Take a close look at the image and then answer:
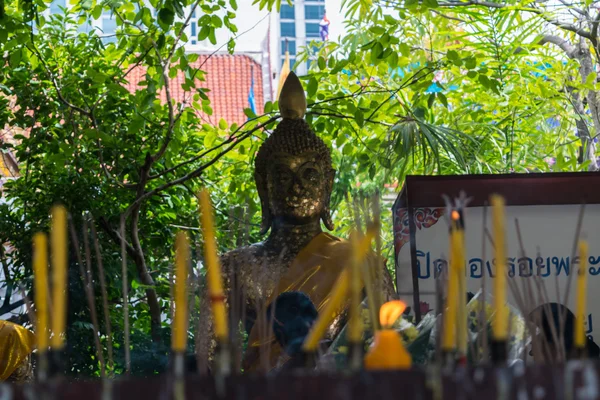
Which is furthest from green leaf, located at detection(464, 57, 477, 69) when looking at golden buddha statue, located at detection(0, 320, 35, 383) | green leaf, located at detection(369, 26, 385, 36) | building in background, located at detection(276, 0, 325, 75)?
building in background, located at detection(276, 0, 325, 75)

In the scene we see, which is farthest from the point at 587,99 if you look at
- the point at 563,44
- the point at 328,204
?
the point at 328,204

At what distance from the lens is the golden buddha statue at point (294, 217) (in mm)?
3229

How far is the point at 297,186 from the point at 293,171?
0.21 ft

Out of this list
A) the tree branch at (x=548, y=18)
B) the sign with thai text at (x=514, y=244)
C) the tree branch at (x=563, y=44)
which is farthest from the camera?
the tree branch at (x=563, y=44)

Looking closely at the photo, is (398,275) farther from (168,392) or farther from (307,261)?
(168,392)

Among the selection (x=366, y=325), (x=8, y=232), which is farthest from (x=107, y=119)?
(x=366, y=325)

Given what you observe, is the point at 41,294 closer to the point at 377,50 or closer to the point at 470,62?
the point at 377,50

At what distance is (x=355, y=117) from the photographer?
4918mm

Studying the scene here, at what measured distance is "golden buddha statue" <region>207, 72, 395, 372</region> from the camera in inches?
127

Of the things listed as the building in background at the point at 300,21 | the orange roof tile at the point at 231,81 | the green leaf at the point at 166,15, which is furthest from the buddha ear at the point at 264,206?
the building in background at the point at 300,21

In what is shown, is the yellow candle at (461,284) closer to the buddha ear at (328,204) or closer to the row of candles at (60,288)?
the row of candles at (60,288)

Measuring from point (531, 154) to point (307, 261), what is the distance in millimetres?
4353

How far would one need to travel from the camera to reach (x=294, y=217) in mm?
3412

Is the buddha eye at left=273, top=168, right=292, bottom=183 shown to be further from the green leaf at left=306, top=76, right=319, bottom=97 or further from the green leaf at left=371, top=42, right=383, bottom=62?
the green leaf at left=306, top=76, right=319, bottom=97
